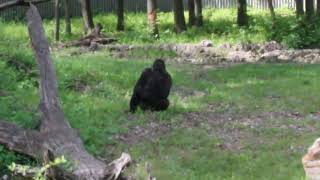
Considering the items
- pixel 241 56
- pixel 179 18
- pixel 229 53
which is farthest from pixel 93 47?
pixel 179 18

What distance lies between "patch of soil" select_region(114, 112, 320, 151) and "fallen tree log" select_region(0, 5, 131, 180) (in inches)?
57.8

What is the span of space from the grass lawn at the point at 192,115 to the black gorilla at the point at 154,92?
227 mm

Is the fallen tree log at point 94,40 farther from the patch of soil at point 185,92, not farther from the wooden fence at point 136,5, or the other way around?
the wooden fence at point 136,5

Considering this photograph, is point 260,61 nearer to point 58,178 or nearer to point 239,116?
point 239,116

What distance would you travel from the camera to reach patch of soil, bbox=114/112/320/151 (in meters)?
10.2

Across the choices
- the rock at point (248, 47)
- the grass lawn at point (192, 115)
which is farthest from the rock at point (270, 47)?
the grass lawn at point (192, 115)

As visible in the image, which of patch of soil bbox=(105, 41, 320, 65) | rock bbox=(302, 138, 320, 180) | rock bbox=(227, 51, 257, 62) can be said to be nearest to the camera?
rock bbox=(302, 138, 320, 180)

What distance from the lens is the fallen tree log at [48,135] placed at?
7821 millimetres

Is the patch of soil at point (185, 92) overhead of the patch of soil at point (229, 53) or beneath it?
beneath

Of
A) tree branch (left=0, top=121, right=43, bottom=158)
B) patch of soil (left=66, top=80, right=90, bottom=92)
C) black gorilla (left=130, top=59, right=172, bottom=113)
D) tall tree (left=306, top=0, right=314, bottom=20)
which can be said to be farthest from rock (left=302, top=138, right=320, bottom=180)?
tall tree (left=306, top=0, right=314, bottom=20)

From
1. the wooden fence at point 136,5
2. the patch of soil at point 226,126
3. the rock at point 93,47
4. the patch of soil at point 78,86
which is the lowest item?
the patch of soil at point 226,126

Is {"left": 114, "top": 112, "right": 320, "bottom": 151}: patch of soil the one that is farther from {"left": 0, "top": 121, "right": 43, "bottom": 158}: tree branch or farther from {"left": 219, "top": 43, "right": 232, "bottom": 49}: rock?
{"left": 219, "top": 43, "right": 232, "bottom": 49}: rock

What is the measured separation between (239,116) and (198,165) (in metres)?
3.03

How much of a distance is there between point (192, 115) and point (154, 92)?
30.5 inches
